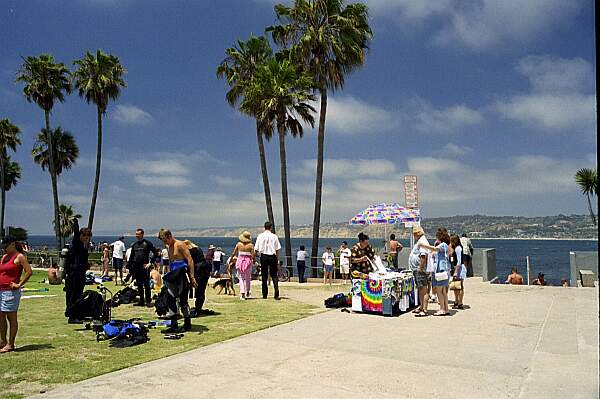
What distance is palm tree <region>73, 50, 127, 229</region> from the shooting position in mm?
33656

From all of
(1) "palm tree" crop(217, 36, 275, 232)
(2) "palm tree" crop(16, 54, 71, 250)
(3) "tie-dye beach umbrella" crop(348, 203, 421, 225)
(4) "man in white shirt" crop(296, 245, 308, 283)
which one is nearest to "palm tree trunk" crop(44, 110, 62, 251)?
(2) "palm tree" crop(16, 54, 71, 250)

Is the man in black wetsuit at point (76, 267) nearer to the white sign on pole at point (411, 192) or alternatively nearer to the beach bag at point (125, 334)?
the beach bag at point (125, 334)

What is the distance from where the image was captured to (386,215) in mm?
14289

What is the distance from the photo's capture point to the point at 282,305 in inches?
441

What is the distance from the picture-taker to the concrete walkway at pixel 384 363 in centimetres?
496

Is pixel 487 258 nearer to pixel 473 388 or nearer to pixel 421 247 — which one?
pixel 421 247

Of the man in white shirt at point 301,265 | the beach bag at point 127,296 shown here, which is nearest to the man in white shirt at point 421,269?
the beach bag at point 127,296

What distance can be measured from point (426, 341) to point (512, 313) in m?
3.56

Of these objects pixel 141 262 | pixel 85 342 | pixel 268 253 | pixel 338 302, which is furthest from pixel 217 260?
pixel 85 342

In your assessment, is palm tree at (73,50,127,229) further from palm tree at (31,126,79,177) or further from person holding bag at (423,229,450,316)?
person holding bag at (423,229,450,316)

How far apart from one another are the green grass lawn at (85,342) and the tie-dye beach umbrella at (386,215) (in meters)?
3.99

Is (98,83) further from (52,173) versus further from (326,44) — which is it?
(326,44)

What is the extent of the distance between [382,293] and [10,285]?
627 cm

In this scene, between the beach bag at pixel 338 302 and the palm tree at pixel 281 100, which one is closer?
the beach bag at pixel 338 302
